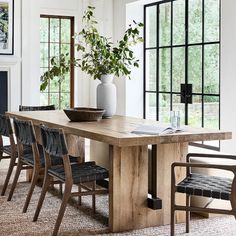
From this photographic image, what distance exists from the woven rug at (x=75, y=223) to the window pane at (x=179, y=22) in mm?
3433

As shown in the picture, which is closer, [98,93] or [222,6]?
[98,93]

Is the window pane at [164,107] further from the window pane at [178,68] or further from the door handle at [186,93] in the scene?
the door handle at [186,93]

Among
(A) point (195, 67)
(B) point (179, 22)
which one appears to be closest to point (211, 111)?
(A) point (195, 67)

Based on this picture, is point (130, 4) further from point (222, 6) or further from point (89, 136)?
point (89, 136)

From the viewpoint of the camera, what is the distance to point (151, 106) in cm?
826

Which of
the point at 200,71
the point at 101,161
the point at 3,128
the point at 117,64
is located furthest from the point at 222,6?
the point at 3,128

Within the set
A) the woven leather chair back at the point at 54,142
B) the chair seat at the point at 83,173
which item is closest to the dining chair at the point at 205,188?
the chair seat at the point at 83,173

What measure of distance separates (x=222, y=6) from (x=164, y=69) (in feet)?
6.76

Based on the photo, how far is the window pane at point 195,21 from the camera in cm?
684

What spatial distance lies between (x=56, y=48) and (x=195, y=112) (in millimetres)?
2865

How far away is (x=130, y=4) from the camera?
8.14m

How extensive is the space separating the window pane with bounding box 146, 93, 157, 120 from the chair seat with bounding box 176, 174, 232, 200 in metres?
4.60

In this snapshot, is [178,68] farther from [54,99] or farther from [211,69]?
[54,99]

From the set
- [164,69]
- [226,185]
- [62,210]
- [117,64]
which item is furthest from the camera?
[164,69]
